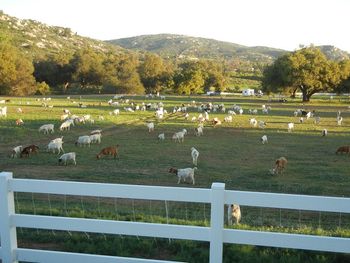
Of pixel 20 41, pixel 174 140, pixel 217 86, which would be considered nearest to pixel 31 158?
pixel 174 140

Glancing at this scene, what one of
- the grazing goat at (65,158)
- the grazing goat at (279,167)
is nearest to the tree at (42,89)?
the grazing goat at (65,158)

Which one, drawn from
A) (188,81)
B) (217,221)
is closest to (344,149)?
(217,221)

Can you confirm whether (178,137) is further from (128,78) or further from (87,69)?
(87,69)

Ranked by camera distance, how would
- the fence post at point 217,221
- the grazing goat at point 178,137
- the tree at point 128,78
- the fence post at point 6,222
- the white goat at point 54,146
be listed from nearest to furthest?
the fence post at point 217,221, the fence post at point 6,222, the white goat at point 54,146, the grazing goat at point 178,137, the tree at point 128,78

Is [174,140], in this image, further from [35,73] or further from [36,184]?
[35,73]

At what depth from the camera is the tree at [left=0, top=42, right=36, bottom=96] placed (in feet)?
286

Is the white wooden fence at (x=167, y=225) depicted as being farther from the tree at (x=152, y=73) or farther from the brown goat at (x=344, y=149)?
the tree at (x=152, y=73)

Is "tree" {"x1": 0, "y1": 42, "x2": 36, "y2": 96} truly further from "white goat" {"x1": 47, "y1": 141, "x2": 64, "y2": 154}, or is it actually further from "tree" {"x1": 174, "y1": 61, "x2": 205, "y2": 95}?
"white goat" {"x1": 47, "y1": 141, "x2": 64, "y2": 154}

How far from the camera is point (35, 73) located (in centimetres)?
10675

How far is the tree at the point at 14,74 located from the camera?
87125mm

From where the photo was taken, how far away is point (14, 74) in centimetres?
8831

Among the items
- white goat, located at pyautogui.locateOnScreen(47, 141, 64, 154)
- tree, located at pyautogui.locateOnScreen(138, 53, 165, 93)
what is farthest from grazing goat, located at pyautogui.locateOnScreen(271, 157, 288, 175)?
tree, located at pyautogui.locateOnScreen(138, 53, 165, 93)

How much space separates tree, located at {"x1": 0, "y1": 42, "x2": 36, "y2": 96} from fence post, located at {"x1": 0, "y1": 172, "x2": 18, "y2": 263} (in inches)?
3437

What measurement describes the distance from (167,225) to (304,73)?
7510 cm
